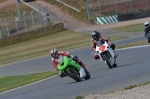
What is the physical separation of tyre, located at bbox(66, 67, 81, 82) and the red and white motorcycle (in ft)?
8.88

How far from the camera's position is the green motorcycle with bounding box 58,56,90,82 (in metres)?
17.1

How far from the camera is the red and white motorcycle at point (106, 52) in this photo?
65.4ft

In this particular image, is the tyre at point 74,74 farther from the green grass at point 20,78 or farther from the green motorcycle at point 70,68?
the green grass at point 20,78

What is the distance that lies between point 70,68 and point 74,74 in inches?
9.3

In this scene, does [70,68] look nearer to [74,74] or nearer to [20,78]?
[74,74]

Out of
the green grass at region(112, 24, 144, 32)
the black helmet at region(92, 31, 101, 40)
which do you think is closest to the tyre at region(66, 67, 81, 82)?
the black helmet at region(92, 31, 101, 40)

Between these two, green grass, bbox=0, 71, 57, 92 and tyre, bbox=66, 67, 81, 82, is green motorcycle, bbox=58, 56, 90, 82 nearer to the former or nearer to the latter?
tyre, bbox=66, 67, 81, 82

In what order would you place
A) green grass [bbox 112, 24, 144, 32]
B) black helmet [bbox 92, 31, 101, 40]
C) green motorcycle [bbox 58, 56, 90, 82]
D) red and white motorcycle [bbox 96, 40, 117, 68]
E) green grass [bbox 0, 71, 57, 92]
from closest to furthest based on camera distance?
green motorcycle [bbox 58, 56, 90, 82] → red and white motorcycle [bbox 96, 40, 117, 68] → black helmet [bbox 92, 31, 101, 40] → green grass [bbox 0, 71, 57, 92] → green grass [bbox 112, 24, 144, 32]

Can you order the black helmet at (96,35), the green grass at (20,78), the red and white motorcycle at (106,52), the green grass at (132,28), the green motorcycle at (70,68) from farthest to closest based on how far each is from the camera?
the green grass at (132,28) < the green grass at (20,78) < the black helmet at (96,35) < the red and white motorcycle at (106,52) < the green motorcycle at (70,68)

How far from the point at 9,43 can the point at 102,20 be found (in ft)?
31.1

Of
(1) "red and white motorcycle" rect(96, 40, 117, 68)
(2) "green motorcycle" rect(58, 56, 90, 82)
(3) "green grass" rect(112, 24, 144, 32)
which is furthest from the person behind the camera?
(3) "green grass" rect(112, 24, 144, 32)

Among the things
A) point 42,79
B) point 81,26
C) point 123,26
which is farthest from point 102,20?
point 42,79

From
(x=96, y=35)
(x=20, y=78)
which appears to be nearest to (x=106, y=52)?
(x=96, y=35)

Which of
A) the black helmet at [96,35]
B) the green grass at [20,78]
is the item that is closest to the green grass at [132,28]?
the green grass at [20,78]
